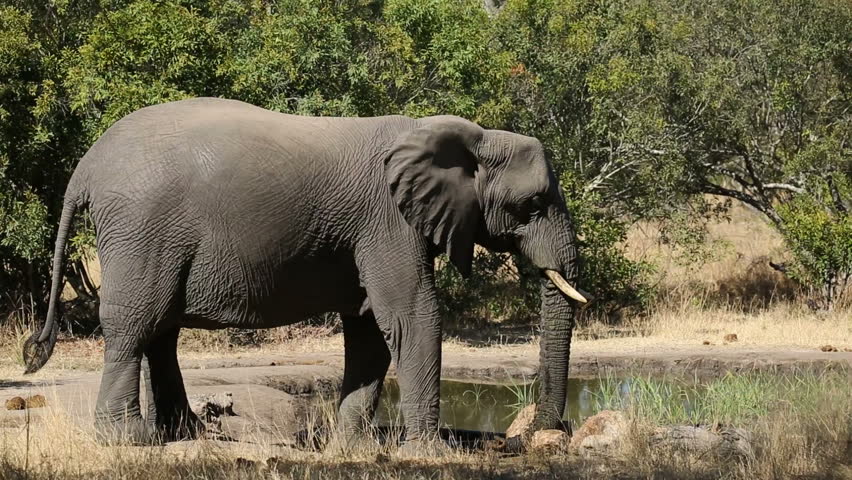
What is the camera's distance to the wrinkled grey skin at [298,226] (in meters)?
8.74

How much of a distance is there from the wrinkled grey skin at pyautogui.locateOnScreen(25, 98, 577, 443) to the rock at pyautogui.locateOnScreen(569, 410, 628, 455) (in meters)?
0.34

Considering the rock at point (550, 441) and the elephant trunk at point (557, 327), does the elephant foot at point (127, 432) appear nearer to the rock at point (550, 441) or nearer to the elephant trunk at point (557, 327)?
the rock at point (550, 441)

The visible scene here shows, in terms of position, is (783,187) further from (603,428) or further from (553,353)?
(603,428)

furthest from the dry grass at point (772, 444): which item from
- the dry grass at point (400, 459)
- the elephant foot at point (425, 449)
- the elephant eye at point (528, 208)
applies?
the elephant eye at point (528, 208)

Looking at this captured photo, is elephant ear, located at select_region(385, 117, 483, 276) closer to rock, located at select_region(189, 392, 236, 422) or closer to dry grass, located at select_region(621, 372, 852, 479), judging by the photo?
dry grass, located at select_region(621, 372, 852, 479)

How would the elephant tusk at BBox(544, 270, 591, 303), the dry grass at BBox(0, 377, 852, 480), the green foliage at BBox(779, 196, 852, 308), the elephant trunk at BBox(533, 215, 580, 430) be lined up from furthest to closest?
the green foliage at BBox(779, 196, 852, 308), the elephant trunk at BBox(533, 215, 580, 430), the elephant tusk at BBox(544, 270, 591, 303), the dry grass at BBox(0, 377, 852, 480)

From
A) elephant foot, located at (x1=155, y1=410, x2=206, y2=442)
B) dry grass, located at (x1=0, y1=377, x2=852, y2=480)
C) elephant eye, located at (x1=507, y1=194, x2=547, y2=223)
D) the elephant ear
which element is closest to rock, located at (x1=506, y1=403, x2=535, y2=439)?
dry grass, located at (x1=0, y1=377, x2=852, y2=480)

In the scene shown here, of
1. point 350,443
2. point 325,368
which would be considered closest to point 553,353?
point 350,443

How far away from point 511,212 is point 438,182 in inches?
26.7

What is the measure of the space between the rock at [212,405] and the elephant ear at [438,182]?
8.55 ft

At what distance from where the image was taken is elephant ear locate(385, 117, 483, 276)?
355 inches

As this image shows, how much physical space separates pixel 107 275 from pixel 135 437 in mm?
1163

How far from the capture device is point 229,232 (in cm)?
876

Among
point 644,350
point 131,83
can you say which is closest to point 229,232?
point 131,83
